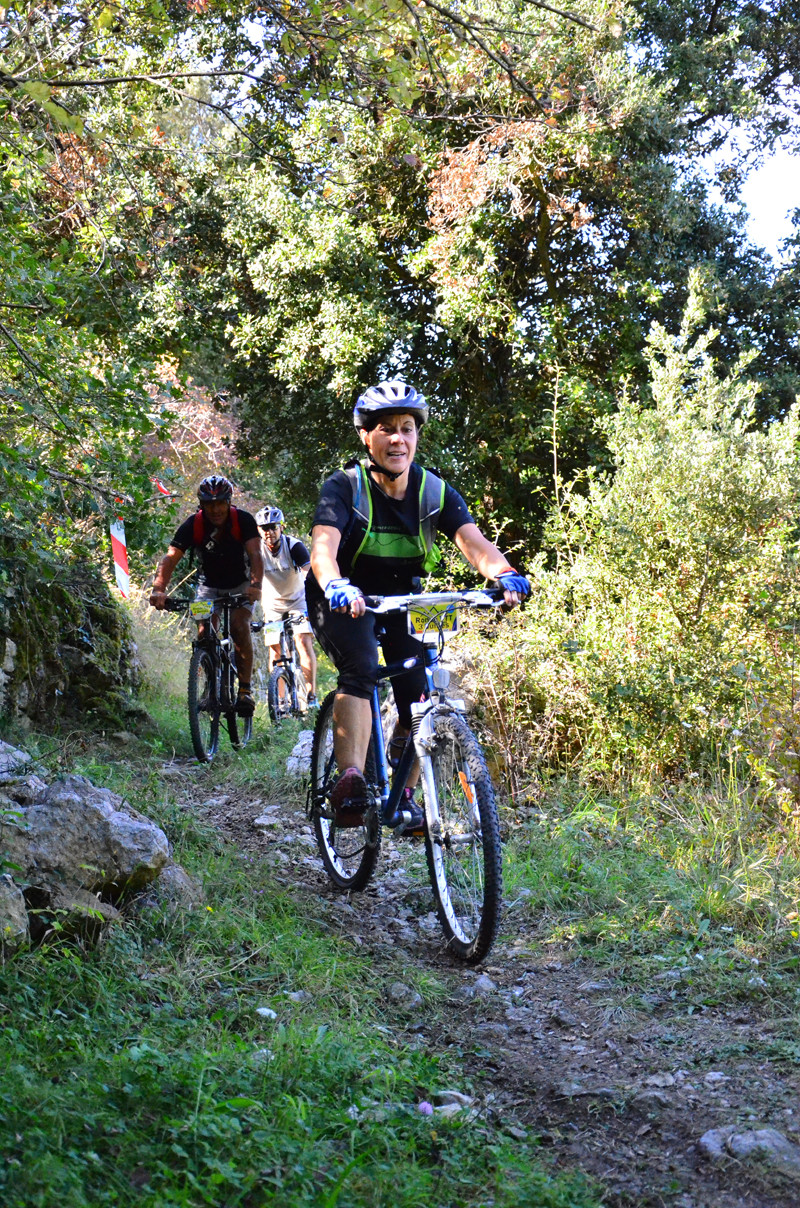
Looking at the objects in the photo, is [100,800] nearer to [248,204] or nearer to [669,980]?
[669,980]

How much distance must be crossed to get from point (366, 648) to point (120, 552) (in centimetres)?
301

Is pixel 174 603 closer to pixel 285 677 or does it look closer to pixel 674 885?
pixel 285 677

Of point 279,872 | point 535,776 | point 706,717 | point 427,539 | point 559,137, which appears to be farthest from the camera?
point 559,137

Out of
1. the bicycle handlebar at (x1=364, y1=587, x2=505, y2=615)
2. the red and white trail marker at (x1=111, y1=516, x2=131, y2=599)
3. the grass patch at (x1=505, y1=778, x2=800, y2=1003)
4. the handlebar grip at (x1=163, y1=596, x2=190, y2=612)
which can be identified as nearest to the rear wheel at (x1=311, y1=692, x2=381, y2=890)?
the grass patch at (x1=505, y1=778, x2=800, y2=1003)

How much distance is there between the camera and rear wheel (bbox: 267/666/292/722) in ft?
32.1

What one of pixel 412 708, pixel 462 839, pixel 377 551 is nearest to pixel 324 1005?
pixel 462 839

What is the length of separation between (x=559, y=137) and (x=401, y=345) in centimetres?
330

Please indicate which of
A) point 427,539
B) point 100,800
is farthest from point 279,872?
point 427,539

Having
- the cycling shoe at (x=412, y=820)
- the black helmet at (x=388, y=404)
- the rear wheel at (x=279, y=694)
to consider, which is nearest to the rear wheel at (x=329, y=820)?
the cycling shoe at (x=412, y=820)

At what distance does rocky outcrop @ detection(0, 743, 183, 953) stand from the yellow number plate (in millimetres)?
1299

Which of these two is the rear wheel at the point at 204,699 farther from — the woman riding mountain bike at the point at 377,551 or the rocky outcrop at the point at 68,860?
the rocky outcrop at the point at 68,860

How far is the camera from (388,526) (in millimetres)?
4617

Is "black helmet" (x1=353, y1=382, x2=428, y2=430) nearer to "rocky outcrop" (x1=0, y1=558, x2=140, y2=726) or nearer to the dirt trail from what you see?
the dirt trail

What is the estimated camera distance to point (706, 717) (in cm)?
579
